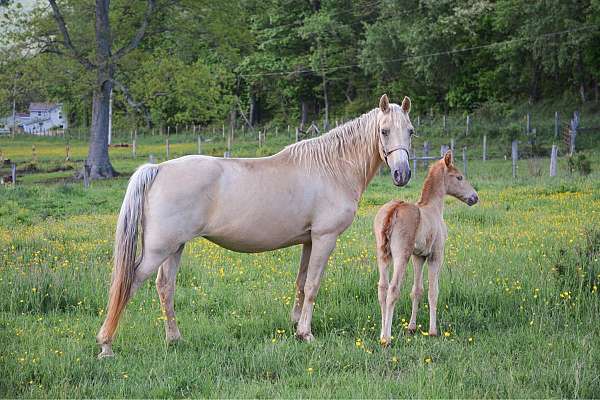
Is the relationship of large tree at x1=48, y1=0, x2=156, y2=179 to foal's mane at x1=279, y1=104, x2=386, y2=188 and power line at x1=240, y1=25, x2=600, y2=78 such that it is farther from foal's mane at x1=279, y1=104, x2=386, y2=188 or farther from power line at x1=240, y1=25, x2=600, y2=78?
foal's mane at x1=279, y1=104, x2=386, y2=188

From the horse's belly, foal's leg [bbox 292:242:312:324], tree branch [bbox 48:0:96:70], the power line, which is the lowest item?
foal's leg [bbox 292:242:312:324]

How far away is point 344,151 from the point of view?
723cm

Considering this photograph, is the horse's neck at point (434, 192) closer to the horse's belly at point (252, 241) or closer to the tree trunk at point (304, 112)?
the horse's belly at point (252, 241)

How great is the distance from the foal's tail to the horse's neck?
2.72 m

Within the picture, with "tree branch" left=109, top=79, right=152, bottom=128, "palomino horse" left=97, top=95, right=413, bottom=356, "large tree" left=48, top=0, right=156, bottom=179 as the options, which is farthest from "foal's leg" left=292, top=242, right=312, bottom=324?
"tree branch" left=109, top=79, right=152, bottom=128

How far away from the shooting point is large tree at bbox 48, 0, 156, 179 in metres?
28.9

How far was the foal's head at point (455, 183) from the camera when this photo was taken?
752cm

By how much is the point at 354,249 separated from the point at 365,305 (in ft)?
8.52

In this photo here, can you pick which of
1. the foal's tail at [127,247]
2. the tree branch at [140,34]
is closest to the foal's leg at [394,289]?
the foal's tail at [127,247]

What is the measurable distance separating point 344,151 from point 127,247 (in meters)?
2.40

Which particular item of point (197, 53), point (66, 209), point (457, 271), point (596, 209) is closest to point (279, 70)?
point (197, 53)

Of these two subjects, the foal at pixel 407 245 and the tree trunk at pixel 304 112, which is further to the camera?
the tree trunk at pixel 304 112

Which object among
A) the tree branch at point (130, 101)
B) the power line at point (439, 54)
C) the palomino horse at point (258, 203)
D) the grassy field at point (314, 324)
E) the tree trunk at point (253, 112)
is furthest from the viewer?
the tree trunk at point (253, 112)

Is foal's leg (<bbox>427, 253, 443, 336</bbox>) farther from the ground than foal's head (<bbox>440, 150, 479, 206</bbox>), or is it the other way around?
foal's head (<bbox>440, 150, 479, 206</bbox>)
